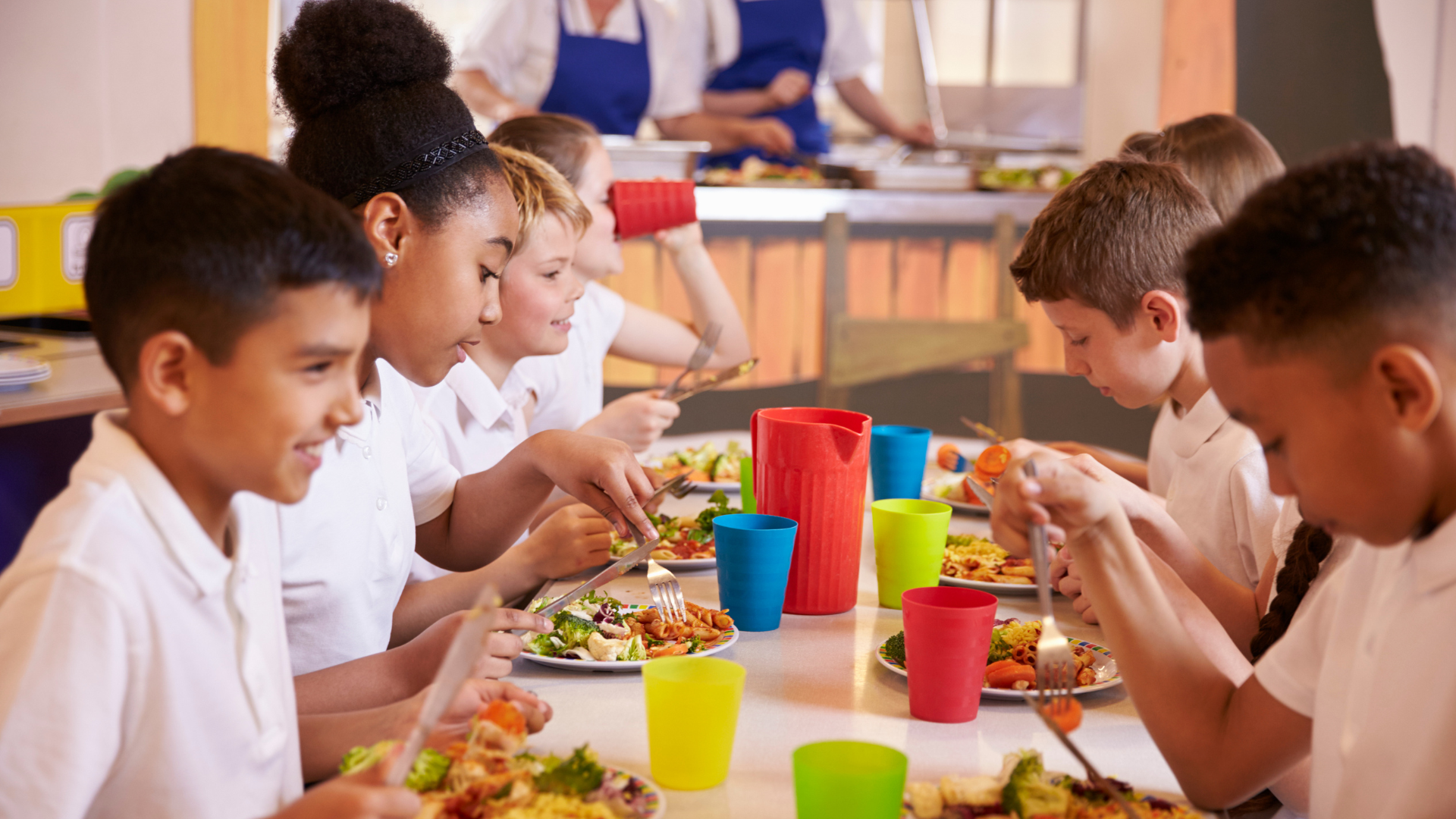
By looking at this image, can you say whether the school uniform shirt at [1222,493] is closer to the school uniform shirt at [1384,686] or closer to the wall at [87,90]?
the school uniform shirt at [1384,686]

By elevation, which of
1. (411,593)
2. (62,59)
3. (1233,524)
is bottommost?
(411,593)

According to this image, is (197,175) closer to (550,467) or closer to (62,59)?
(550,467)

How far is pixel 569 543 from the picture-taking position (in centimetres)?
141

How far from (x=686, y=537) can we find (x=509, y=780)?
2.62 feet

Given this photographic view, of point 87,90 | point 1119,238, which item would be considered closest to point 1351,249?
point 1119,238

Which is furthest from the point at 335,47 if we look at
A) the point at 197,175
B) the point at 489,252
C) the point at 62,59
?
the point at 62,59

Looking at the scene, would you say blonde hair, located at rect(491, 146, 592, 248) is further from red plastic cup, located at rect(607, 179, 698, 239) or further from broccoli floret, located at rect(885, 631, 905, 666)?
broccoli floret, located at rect(885, 631, 905, 666)

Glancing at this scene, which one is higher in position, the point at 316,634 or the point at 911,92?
the point at 911,92

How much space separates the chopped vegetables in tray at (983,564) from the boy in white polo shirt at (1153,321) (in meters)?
0.24

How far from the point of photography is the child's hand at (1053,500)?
0.95 meters

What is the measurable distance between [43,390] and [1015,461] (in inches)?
72.4

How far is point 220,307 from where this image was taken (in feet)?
2.60

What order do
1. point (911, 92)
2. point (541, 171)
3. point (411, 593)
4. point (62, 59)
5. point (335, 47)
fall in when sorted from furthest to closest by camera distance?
point (911, 92), point (62, 59), point (541, 171), point (411, 593), point (335, 47)

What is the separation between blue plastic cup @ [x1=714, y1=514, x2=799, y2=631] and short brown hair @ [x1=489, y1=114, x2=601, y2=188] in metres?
1.08
